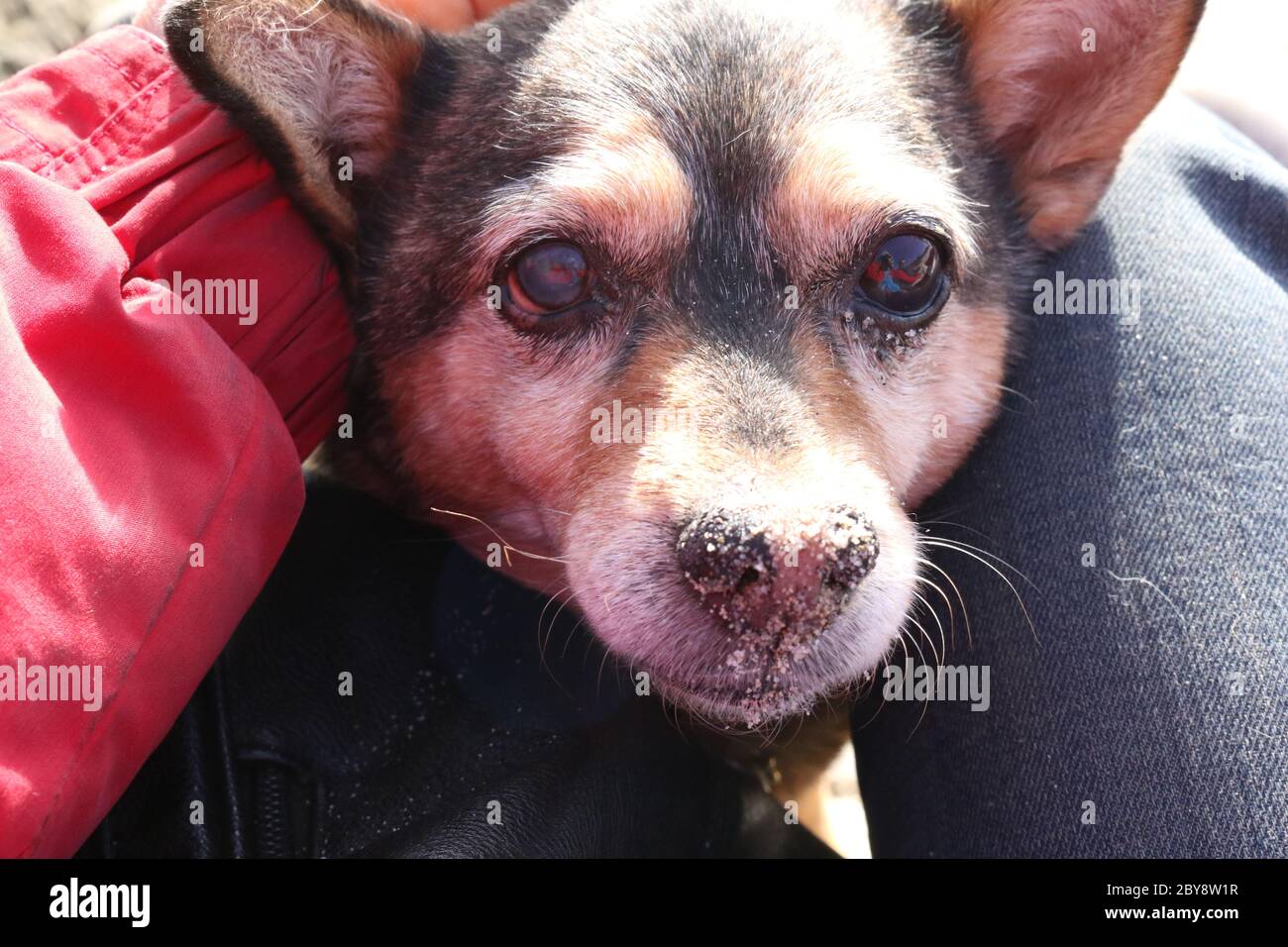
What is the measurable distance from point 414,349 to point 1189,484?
2.01 meters

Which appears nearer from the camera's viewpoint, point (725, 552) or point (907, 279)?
point (725, 552)

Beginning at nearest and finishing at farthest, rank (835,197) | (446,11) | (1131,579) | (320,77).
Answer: (1131,579), (835,197), (320,77), (446,11)

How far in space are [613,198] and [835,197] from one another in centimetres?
55

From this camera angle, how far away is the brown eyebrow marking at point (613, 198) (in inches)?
92.5

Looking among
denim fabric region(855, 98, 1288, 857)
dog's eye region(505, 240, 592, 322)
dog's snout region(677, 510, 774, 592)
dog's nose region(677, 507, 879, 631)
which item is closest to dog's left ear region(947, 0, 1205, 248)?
denim fabric region(855, 98, 1288, 857)

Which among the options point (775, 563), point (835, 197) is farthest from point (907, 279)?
point (775, 563)

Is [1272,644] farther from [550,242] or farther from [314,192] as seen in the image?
[314,192]

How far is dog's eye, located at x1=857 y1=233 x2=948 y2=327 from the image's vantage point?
8.16 feet

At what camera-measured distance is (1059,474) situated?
7.98ft

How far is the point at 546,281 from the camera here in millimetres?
2484

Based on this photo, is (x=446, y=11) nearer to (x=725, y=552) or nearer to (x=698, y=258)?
(x=698, y=258)

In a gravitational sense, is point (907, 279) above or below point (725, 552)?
above

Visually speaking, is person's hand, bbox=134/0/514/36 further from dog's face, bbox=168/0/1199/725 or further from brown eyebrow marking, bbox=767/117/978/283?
brown eyebrow marking, bbox=767/117/978/283
